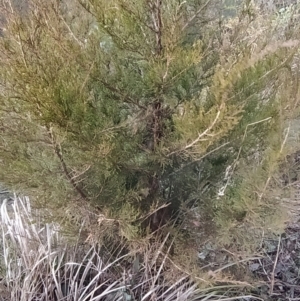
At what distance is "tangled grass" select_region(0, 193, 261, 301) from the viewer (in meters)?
2.17

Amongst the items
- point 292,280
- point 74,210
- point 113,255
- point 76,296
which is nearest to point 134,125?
point 74,210

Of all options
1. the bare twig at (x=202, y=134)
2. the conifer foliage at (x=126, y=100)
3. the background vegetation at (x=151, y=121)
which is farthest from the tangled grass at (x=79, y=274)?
the bare twig at (x=202, y=134)

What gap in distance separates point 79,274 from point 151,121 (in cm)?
91

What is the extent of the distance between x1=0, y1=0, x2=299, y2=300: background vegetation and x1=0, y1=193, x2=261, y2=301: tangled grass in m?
0.11

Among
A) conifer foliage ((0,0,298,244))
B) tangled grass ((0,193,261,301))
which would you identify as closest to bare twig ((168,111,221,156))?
conifer foliage ((0,0,298,244))

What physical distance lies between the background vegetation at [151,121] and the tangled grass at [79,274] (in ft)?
0.37

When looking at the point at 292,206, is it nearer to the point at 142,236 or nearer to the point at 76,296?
the point at 142,236

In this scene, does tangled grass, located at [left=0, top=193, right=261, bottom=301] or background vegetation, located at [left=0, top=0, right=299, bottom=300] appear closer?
background vegetation, located at [left=0, top=0, right=299, bottom=300]

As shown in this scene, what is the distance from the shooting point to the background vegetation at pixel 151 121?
5.14 ft

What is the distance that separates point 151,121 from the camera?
1911 mm

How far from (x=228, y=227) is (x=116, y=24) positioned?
919 mm

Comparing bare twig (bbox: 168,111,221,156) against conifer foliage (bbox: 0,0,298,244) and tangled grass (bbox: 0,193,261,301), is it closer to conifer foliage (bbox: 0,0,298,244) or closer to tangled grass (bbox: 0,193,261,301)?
conifer foliage (bbox: 0,0,298,244)

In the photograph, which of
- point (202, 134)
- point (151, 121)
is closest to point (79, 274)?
point (151, 121)

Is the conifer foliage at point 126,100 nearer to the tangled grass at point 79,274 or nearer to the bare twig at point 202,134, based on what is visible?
the bare twig at point 202,134
